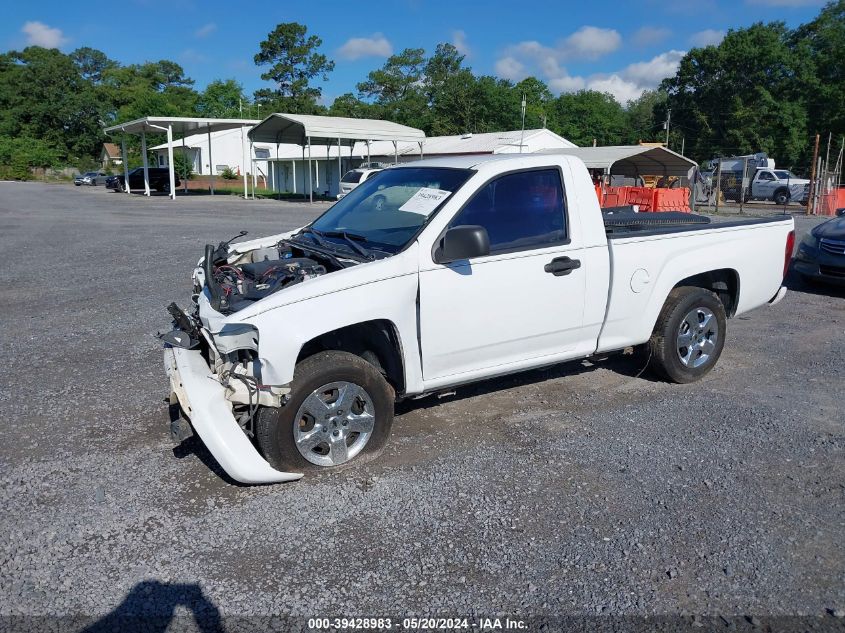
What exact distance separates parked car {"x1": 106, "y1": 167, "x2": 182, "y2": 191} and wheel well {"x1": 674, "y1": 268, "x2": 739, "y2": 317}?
39.2m

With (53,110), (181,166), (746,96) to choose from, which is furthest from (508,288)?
(53,110)

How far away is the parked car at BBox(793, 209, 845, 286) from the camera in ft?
31.1

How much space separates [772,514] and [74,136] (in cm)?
9354

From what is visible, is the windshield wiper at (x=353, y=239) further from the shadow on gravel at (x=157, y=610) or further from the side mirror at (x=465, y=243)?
the shadow on gravel at (x=157, y=610)

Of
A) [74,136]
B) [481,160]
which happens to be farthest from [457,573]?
[74,136]

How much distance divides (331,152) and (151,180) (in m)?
12.6

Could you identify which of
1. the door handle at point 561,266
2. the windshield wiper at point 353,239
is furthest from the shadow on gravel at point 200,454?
the door handle at point 561,266

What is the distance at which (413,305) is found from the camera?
14.0 ft

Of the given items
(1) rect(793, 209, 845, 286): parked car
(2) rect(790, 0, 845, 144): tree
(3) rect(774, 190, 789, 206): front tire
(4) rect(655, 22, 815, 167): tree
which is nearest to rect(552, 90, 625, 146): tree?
(4) rect(655, 22, 815, 167): tree

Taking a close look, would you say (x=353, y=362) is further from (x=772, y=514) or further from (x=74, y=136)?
(x=74, y=136)

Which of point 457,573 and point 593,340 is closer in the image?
point 457,573

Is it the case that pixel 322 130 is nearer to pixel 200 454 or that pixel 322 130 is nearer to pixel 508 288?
pixel 508 288

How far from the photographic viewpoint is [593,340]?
17.1 ft

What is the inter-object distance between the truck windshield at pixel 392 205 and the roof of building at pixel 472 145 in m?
32.9
